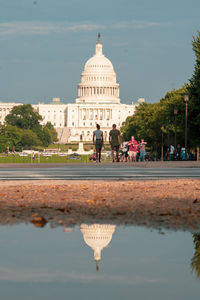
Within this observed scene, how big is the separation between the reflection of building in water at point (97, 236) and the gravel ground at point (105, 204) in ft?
1.52

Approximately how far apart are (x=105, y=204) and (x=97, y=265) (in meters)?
5.83

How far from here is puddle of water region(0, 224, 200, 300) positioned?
5668mm

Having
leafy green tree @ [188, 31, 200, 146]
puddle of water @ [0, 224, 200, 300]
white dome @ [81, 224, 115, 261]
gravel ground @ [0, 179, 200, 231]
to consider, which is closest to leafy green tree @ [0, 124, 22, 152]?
leafy green tree @ [188, 31, 200, 146]

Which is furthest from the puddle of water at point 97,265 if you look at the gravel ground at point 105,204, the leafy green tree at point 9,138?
the leafy green tree at point 9,138

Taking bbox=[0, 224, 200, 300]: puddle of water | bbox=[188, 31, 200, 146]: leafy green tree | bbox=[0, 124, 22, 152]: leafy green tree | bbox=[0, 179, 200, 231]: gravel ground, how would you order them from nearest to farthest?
bbox=[0, 224, 200, 300]: puddle of water → bbox=[0, 179, 200, 231]: gravel ground → bbox=[188, 31, 200, 146]: leafy green tree → bbox=[0, 124, 22, 152]: leafy green tree

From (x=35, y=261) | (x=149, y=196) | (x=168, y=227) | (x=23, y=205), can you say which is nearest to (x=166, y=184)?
(x=149, y=196)

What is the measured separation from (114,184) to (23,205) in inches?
213

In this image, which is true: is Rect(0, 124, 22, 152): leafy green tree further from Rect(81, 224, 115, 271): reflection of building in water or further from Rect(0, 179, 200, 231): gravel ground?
Rect(81, 224, 115, 271): reflection of building in water

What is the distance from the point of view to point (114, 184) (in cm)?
1742

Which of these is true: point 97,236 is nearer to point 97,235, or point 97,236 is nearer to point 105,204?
point 97,235

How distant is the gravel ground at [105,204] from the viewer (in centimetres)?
1001

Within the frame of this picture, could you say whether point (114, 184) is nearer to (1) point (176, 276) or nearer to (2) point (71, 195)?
(2) point (71, 195)

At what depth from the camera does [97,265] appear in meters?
6.54

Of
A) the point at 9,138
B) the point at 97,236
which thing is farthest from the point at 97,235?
the point at 9,138
